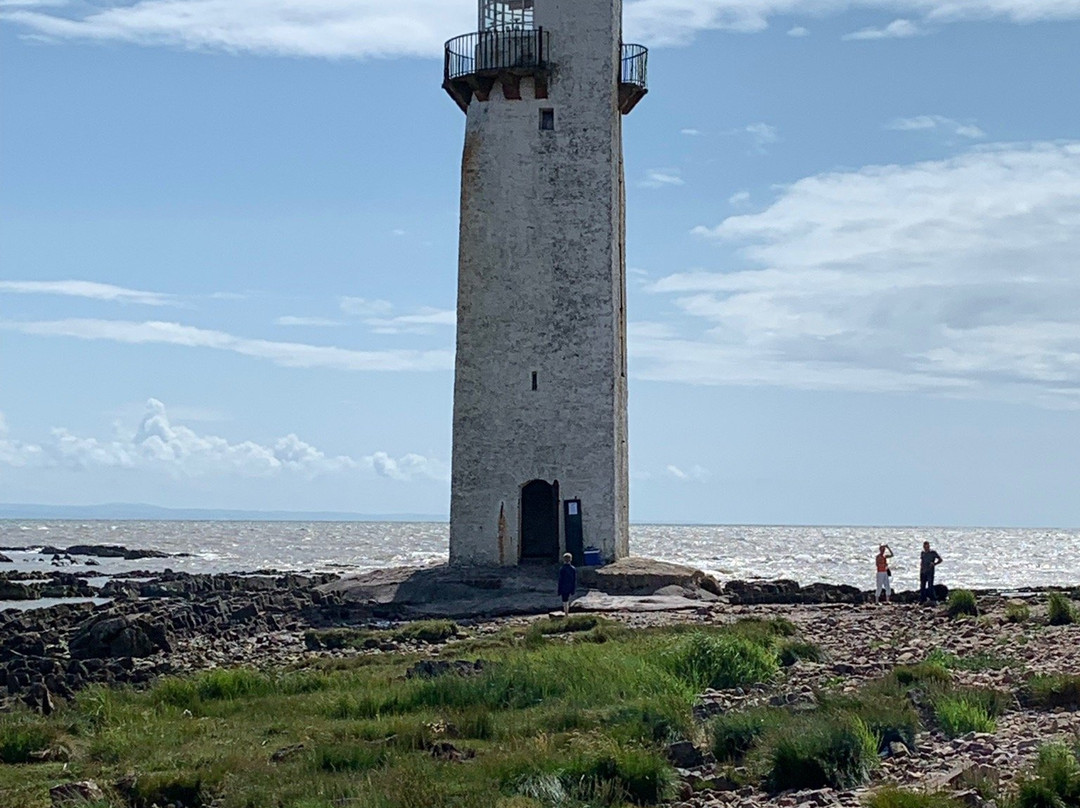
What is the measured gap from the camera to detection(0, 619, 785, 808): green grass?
10289 millimetres

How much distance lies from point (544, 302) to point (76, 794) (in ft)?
73.0

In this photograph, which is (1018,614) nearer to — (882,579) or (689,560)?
(882,579)

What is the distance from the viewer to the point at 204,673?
17297mm

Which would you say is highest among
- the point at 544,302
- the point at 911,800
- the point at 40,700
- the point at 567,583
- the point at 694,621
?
the point at 544,302

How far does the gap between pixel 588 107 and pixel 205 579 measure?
832 inches

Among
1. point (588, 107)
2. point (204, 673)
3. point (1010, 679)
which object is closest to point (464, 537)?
point (588, 107)

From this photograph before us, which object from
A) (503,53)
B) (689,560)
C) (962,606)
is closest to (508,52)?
(503,53)

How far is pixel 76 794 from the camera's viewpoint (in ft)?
34.7

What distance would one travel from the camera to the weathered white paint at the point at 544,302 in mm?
31641

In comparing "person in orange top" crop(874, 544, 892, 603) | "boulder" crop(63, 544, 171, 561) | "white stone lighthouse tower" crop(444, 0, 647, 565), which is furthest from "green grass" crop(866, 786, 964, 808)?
"boulder" crop(63, 544, 171, 561)

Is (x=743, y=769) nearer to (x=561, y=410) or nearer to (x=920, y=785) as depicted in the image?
(x=920, y=785)

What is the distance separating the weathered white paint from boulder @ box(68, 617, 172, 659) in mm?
10413

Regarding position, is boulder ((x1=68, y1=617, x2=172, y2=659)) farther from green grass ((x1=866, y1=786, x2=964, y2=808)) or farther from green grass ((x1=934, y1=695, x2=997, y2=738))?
green grass ((x1=866, y1=786, x2=964, y2=808))

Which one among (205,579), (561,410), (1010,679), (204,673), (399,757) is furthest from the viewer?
(205,579)
